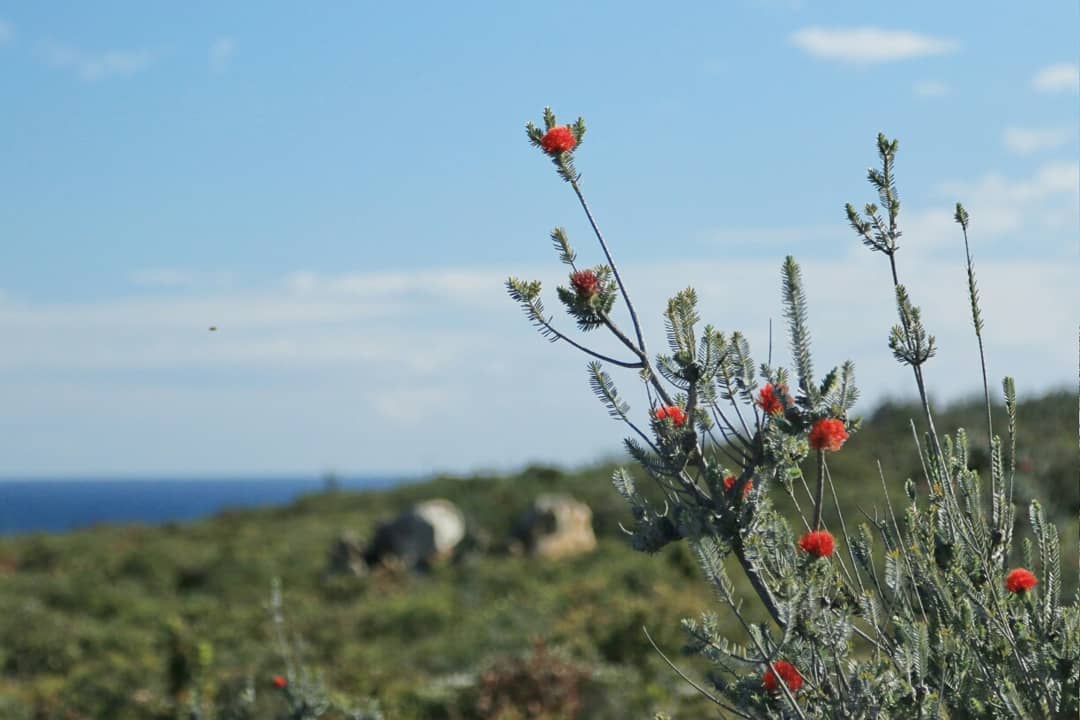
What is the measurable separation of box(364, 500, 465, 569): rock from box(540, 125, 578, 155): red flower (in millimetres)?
15848

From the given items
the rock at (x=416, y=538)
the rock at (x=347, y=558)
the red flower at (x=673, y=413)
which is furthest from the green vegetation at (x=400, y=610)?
the red flower at (x=673, y=413)

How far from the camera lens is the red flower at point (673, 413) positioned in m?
2.96

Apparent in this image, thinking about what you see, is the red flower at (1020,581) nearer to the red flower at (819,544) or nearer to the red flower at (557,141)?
the red flower at (819,544)

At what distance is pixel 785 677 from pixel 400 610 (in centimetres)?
1226

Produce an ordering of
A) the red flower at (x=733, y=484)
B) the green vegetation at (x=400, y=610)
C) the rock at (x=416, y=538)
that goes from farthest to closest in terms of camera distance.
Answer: the rock at (x=416, y=538) < the green vegetation at (x=400, y=610) < the red flower at (x=733, y=484)

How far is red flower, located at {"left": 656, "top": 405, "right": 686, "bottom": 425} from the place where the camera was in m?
2.96

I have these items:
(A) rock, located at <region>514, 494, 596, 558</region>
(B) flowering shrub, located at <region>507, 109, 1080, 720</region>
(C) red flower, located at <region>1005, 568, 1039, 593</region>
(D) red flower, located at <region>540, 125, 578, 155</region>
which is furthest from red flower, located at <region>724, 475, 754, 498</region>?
(A) rock, located at <region>514, 494, 596, 558</region>

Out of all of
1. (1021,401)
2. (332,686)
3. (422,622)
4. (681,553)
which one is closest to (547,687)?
(332,686)

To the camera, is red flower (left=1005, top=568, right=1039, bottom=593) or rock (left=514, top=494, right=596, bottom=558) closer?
red flower (left=1005, top=568, right=1039, bottom=593)

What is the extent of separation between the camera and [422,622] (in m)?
14.5

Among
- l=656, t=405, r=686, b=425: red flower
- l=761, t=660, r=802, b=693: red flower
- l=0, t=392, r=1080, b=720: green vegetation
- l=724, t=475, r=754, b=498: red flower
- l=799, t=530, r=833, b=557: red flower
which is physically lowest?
l=0, t=392, r=1080, b=720: green vegetation

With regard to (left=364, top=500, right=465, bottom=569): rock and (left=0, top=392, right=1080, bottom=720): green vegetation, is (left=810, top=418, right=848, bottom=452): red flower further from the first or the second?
(left=364, top=500, right=465, bottom=569): rock

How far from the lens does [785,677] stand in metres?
2.91

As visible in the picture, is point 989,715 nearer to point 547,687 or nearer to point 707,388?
point 707,388
